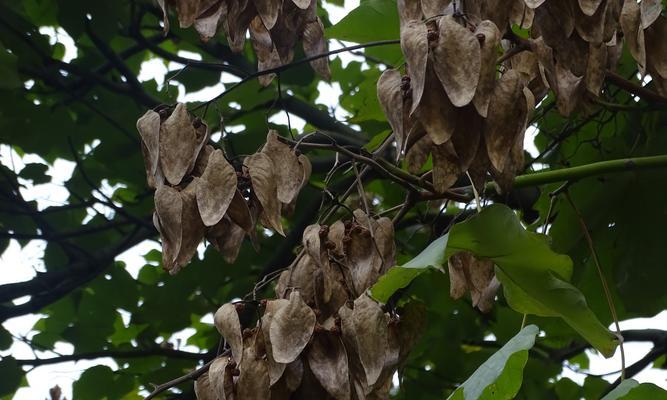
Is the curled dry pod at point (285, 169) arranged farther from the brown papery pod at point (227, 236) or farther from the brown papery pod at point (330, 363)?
the brown papery pod at point (330, 363)

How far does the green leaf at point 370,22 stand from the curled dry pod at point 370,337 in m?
0.80

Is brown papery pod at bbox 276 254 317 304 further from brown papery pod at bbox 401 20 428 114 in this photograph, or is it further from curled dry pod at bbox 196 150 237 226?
brown papery pod at bbox 401 20 428 114

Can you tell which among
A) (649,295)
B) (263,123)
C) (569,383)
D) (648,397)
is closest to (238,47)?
(648,397)

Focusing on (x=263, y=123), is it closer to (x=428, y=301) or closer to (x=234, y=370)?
(x=428, y=301)

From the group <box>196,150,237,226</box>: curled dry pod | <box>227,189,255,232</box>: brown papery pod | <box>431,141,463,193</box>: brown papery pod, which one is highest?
<box>196,150,237,226</box>: curled dry pod

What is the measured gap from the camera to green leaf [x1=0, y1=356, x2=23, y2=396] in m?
2.32

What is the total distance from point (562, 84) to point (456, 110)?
24 cm

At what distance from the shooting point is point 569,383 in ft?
7.89

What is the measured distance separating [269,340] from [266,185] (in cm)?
22

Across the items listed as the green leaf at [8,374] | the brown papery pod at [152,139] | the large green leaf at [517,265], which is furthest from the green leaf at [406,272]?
the green leaf at [8,374]

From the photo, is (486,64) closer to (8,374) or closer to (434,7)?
(434,7)

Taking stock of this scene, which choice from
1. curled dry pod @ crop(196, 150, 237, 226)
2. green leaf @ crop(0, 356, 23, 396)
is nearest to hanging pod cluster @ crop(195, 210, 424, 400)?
curled dry pod @ crop(196, 150, 237, 226)

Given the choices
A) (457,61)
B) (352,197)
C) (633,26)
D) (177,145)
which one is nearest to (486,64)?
(457,61)

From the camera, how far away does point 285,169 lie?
137cm
